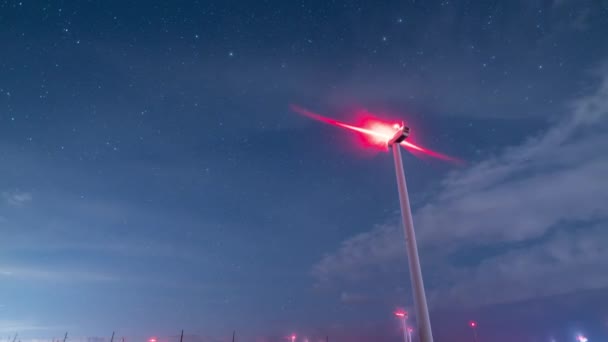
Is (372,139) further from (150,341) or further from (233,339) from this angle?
(233,339)

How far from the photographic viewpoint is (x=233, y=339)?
8606 centimetres

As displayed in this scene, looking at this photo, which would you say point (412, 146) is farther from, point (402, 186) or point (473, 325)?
point (473, 325)

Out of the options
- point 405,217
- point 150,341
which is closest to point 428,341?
point 405,217

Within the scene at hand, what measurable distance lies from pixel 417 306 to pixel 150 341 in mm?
73072

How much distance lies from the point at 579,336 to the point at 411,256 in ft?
394

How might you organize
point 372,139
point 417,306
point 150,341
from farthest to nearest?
point 150,341 → point 372,139 → point 417,306

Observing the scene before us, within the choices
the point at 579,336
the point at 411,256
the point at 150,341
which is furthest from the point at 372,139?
the point at 579,336

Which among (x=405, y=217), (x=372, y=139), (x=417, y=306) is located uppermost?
(x=372, y=139)

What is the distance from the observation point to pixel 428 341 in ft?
51.7

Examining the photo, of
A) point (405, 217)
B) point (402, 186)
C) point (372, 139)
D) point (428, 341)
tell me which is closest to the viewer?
point (428, 341)

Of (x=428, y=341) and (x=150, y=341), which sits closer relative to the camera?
(x=428, y=341)

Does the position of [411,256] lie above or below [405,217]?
below

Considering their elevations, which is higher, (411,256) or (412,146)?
(412,146)

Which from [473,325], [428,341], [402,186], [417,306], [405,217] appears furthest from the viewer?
[473,325]
